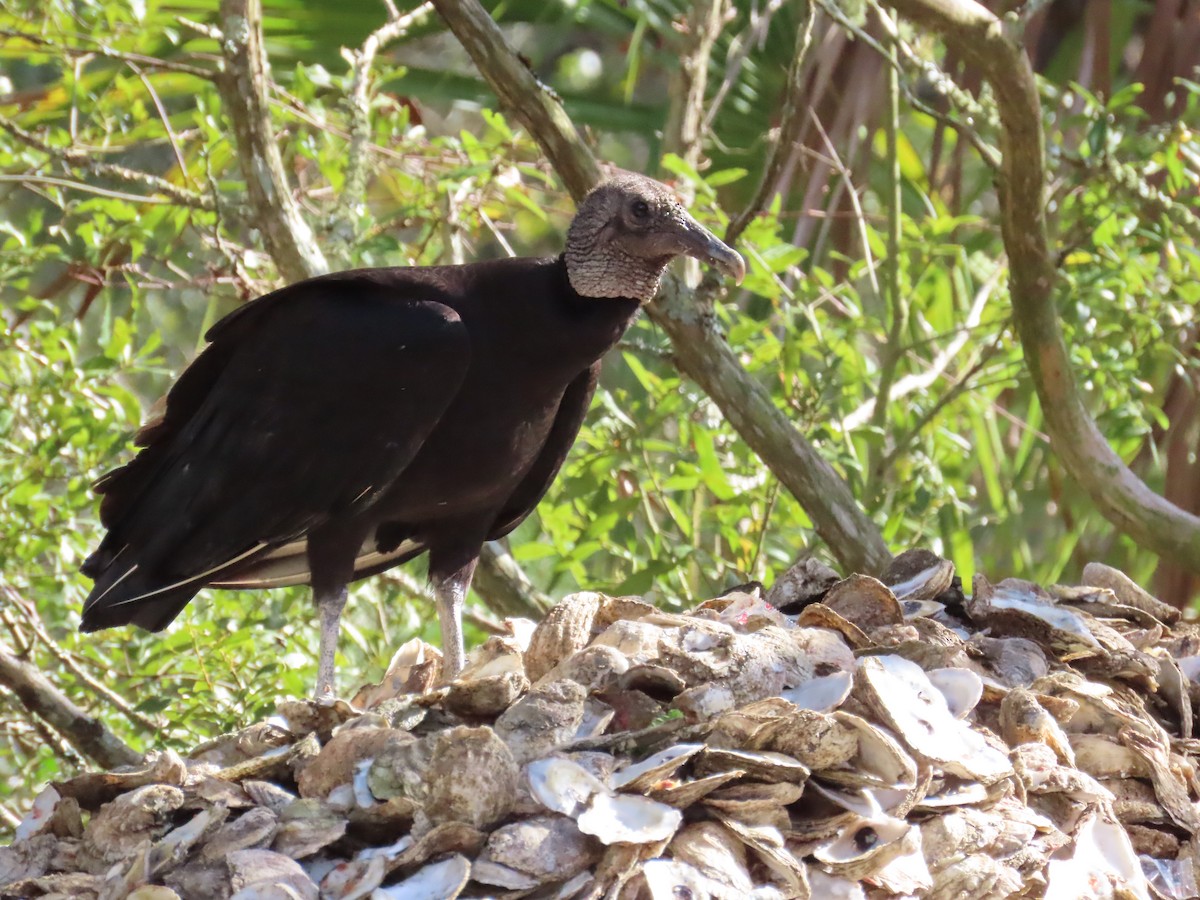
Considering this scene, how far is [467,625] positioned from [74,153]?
1515 mm

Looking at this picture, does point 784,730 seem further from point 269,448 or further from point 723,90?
point 723,90

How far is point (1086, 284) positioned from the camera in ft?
9.94

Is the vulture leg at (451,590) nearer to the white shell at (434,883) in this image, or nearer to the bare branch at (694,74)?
the white shell at (434,883)

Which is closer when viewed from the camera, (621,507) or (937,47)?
(621,507)

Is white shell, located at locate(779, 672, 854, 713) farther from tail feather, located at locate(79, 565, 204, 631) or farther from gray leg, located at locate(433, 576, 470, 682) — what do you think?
tail feather, located at locate(79, 565, 204, 631)

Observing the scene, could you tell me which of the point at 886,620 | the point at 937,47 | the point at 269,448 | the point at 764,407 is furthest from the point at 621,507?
the point at 937,47

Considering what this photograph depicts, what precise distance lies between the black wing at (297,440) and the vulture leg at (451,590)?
0.36m

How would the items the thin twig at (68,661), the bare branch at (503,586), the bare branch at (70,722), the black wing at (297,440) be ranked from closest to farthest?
the bare branch at (70,722), the black wing at (297,440), the thin twig at (68,661), the bare branch at (503,586)

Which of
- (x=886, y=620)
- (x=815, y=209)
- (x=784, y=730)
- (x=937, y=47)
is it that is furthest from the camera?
(x=937, y=47)

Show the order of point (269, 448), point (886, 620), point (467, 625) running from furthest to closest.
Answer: point (467, 625)
point (269, 448)
point (886, 620)

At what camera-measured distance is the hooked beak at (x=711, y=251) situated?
2.38m

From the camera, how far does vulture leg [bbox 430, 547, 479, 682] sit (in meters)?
2.73

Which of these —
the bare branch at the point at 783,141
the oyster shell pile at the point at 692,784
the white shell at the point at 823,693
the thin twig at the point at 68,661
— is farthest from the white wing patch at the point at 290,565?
the white shell at the point at 823,693

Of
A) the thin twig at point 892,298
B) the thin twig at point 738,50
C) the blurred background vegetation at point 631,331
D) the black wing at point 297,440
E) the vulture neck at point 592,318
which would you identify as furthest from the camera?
the thin twig at point 738,50
